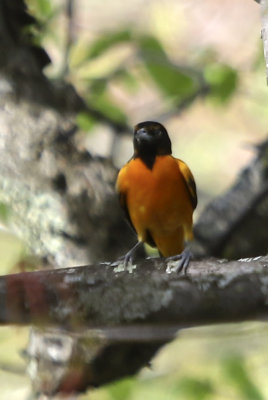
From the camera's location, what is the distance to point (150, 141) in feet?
13.5

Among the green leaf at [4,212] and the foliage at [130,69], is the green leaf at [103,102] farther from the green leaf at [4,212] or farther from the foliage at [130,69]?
the green leaf at [4,212]

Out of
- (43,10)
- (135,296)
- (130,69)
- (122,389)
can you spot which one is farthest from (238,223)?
(135,296)

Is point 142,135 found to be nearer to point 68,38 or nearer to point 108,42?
point 108,42

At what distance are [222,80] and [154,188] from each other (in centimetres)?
99

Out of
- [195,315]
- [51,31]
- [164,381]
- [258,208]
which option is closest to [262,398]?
[164,381]

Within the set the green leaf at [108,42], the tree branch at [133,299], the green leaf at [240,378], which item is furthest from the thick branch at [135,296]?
the green leaf at [108,42]

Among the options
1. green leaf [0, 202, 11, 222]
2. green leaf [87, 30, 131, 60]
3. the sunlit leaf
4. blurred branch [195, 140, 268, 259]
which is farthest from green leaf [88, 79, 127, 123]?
green leaf [0, 202, 11, 222]

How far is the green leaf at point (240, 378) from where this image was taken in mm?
3402

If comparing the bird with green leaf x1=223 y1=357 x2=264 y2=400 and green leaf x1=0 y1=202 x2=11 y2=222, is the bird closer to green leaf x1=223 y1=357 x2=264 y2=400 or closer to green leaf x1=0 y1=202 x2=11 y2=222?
green leaf x1=0 y1=202 x2=11 y2=222

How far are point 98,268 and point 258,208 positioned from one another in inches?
93.9

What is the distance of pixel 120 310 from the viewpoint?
6.07ft

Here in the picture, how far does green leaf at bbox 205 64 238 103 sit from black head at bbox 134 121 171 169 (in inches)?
24.3

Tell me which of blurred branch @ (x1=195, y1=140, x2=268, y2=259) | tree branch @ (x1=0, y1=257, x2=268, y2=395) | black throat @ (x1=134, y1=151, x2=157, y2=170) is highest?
tree branch @ (x1=0, y1=257, x2=268, y2=395)

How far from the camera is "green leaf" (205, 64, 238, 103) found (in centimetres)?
455
